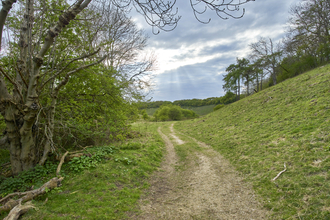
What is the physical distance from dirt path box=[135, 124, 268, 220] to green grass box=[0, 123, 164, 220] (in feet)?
1.78

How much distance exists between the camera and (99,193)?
479cm

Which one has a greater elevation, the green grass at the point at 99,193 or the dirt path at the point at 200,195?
the green grass at the point at 99,193

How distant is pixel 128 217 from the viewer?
407cm

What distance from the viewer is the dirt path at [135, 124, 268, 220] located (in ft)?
13.7

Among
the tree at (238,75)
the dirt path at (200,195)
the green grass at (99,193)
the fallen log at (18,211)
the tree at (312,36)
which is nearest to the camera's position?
the fallen log at (18,211)

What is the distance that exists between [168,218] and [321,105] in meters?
10.8

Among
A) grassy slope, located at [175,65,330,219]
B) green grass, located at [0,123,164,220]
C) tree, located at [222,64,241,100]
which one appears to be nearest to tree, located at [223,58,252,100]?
tree, located at [222,64,241,100]

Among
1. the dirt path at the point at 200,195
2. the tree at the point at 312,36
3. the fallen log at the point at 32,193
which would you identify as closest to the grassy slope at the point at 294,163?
the dirt path at the point at 200,195

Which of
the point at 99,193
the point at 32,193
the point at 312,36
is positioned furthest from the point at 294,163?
the point at 312,36

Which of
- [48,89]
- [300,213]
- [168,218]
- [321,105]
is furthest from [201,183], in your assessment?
[321,105]

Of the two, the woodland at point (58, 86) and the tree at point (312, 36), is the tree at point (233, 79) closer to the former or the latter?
the tree at point (312, 36)

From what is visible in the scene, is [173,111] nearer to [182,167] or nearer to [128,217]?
[182,167]

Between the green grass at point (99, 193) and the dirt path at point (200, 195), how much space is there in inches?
21.4

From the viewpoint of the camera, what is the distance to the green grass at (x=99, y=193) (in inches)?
153
